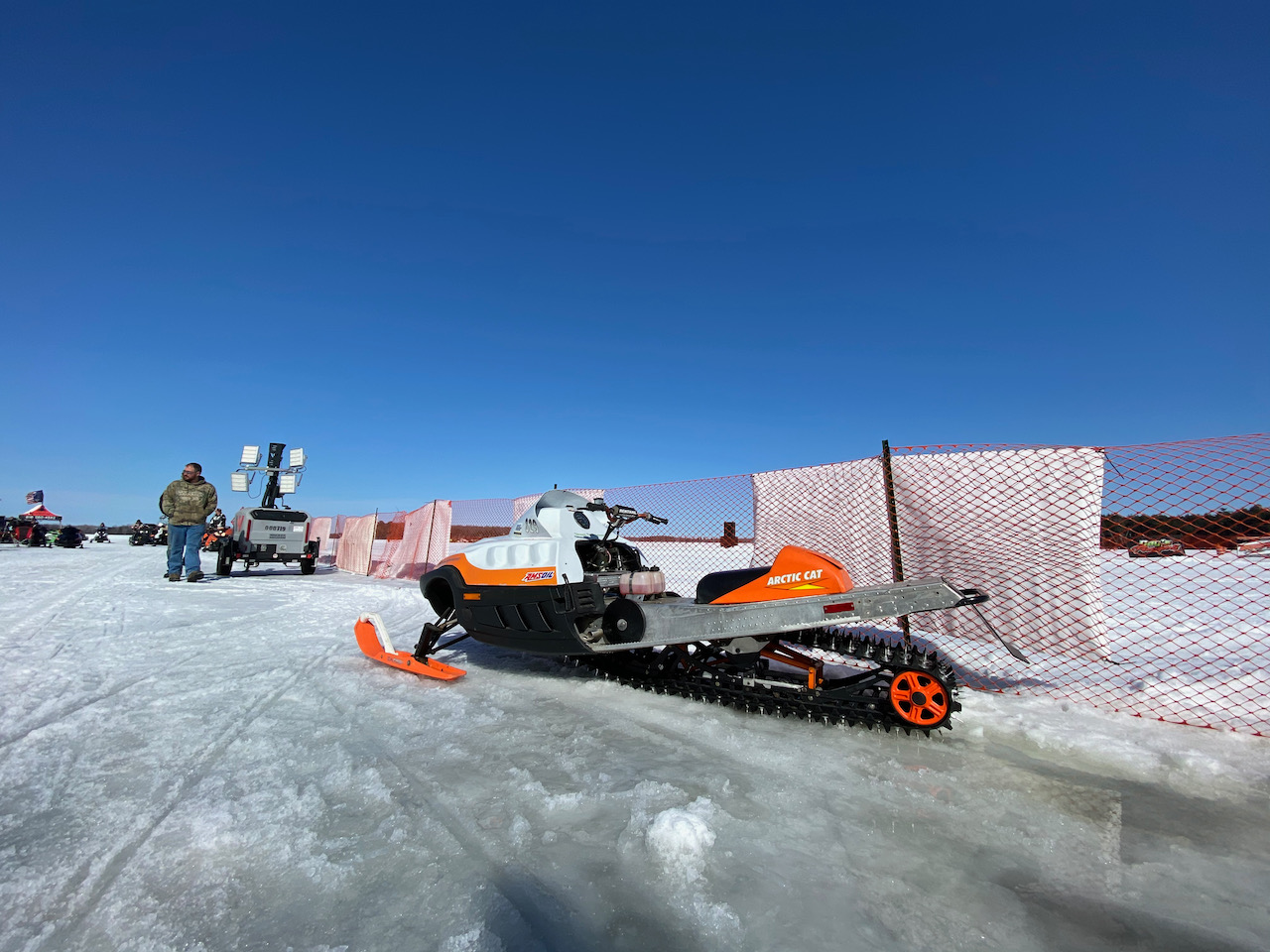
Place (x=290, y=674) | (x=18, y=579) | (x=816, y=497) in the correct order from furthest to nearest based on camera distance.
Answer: (x=18, y=579)
(x=816, y=497)
(x=290, y=674)

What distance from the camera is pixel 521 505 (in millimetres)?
10508

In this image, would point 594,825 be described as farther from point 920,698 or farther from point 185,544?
point 185,544

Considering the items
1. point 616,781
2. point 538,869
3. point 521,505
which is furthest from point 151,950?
point 521,505

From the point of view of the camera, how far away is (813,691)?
10.8ft

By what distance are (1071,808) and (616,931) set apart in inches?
81.5

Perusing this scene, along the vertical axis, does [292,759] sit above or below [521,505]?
below

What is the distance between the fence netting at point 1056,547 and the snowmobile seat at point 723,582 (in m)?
1.32

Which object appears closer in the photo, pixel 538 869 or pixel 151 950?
pixel 151 950

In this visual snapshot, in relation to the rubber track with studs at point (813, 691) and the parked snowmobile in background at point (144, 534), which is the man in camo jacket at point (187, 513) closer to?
the rubber track with studs at point (813, 691)

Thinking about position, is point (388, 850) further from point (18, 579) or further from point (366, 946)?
point (18, 579)

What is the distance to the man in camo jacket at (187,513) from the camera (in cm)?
966

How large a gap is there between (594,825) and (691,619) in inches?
64.9

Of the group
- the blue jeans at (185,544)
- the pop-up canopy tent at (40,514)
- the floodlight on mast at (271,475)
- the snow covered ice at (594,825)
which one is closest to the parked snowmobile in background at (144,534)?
the pop-up canopy tent at (40,514)

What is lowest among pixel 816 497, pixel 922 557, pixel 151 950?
pixel 151 950
